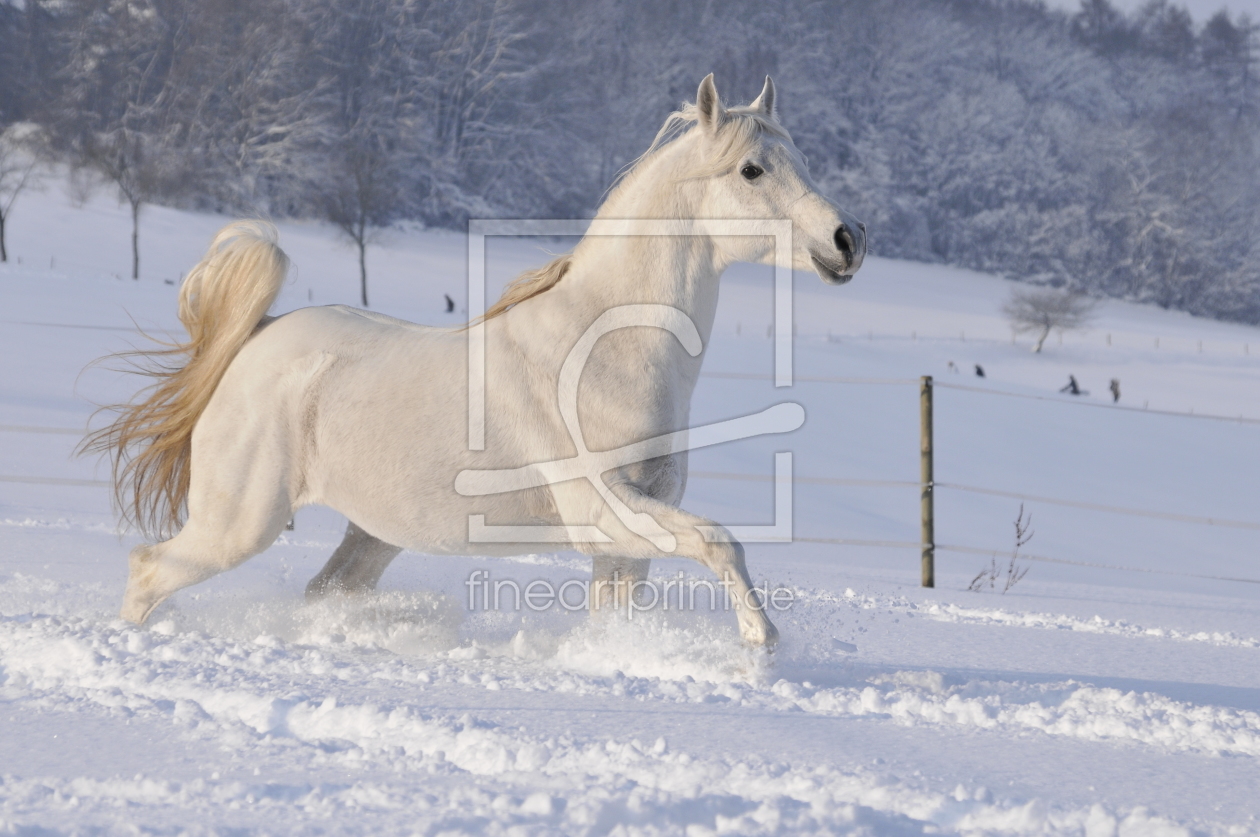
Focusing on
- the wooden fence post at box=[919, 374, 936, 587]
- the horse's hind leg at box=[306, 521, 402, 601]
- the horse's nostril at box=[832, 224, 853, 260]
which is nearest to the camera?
the horse's nostril at box=[832, 224, 853, 260]

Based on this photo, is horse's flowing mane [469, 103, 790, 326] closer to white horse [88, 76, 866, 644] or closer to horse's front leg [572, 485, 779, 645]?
white horse [88, 76, 866, 644]

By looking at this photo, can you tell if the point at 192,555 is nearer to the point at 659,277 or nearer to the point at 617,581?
the point at 617,581

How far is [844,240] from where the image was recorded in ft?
10.00

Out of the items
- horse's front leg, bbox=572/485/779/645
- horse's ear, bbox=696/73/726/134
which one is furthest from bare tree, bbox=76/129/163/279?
horse's front leg, bbox=572/485/779/645

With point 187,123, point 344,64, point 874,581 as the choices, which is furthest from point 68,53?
point 874,581

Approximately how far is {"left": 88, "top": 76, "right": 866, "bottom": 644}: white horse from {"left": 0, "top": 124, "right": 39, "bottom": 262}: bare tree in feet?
107

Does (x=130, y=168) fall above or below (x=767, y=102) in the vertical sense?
above

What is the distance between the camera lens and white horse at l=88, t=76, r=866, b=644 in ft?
10.2

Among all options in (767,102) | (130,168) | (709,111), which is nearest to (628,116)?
(130,168)

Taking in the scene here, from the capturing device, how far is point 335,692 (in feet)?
8.87

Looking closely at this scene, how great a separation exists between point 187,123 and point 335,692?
51.3 m

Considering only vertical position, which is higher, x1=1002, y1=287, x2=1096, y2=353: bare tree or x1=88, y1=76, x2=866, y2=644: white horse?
x1=1002, y1=287, x2=1096, y2=353: bare tree

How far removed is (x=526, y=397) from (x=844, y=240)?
1.03 metres

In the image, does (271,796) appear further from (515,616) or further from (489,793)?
(515,616)
